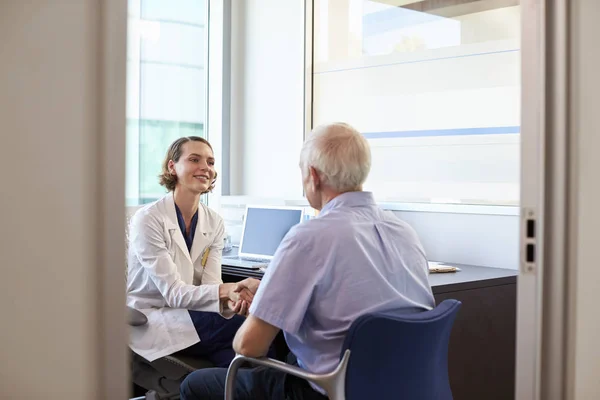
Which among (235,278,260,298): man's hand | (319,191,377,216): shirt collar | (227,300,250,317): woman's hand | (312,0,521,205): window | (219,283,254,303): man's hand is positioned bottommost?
(227,300,250,317): woman's hand

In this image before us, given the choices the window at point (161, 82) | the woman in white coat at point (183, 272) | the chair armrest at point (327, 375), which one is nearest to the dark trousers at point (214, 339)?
the woman in white coat at point (183, 272)

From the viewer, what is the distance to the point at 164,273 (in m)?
3.08

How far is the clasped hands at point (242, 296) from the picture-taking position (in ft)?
9.33

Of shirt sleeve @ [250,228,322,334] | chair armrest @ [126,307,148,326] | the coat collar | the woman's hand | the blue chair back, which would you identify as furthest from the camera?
the coat collar

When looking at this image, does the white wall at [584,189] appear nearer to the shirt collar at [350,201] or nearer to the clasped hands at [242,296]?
the shirt collar at [350,201]

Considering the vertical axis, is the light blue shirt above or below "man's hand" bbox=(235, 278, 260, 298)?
above

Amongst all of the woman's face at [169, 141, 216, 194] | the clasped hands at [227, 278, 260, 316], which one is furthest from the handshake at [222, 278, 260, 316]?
the woman's face at [169, 141, 216, 194]

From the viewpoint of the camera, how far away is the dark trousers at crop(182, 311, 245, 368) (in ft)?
10.2

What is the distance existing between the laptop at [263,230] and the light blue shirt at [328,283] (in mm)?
1784

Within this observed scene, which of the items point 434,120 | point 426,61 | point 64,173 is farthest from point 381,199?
point 64,173

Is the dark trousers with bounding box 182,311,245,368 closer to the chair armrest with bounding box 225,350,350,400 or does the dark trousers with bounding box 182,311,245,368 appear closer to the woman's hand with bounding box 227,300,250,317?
the woman's hand with bounding box 227,300,250,317

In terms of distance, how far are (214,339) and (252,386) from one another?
2.75 ft

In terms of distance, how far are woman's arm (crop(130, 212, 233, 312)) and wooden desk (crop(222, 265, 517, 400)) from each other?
0.89m

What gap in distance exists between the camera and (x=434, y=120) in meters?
3.90
